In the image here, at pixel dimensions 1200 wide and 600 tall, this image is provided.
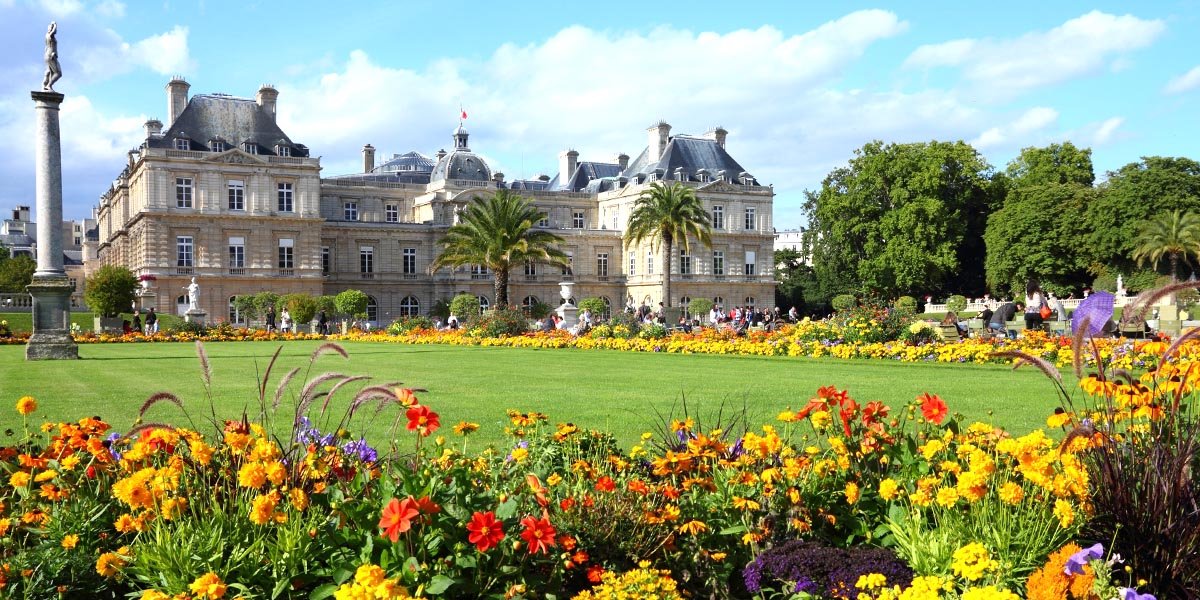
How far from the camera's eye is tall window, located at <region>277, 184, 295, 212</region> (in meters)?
50.2

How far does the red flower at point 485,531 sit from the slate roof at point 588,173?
6560 centimetres

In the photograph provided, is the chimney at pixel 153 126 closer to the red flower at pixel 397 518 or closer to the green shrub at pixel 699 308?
the green shrub at pixel 699 308

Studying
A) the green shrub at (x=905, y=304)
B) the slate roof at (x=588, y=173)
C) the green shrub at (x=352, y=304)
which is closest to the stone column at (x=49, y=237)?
the green shrub at (x=905, y=304)

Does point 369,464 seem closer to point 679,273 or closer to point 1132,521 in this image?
point 1132,521

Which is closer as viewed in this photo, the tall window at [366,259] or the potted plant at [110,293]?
the potted plant at [110,293]

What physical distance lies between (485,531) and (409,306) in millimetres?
54518

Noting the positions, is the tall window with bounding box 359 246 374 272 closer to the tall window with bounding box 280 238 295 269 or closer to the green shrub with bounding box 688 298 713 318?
the tall window with bounding box 280 238 295 269

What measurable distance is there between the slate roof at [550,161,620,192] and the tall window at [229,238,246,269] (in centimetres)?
2500

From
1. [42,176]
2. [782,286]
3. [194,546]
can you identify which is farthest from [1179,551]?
[782,286]

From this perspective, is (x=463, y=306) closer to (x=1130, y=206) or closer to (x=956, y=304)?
(x=956, y=304)

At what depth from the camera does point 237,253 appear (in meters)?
49.0

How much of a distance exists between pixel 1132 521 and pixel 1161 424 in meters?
0.74

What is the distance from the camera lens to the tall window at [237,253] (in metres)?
48.8

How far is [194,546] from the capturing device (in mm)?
3213
